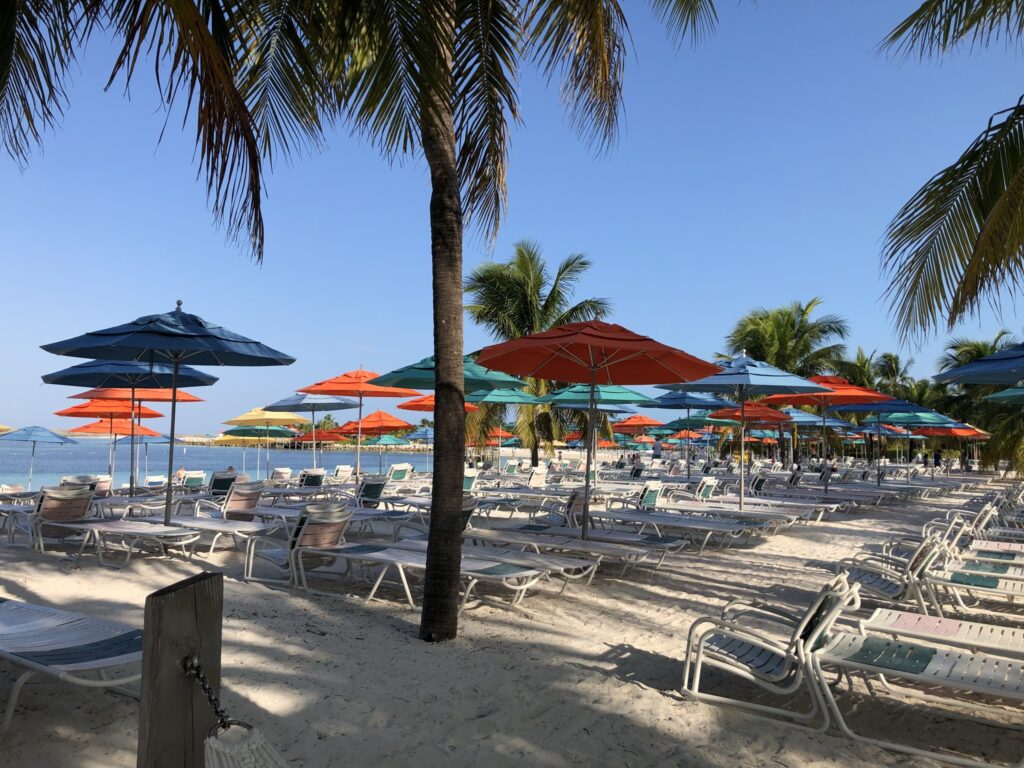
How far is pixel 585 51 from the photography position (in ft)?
17.0

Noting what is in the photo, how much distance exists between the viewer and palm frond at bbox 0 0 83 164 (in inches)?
137

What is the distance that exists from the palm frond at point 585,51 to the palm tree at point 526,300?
1759cm

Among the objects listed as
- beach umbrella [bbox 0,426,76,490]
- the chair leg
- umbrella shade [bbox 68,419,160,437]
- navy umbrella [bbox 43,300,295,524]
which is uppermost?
navy umbrella [bbox 43,300,295,524]

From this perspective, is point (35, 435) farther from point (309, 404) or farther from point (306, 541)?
point (306, 541)

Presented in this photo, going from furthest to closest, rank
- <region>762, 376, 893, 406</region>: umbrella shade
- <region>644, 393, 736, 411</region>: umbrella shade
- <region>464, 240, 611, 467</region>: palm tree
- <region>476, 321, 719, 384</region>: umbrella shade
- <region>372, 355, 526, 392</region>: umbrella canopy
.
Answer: <region>464, 240, 611, 467</region>: palm tree → <region>644, 393, 736, 411</region>: umbrella shade → <region>762, 376, 893, 406</region>: umbrella shade → <region>372, 355, 526, 392</region>: umbrella canopy → <region>476, 321, 719, 384</region>: umbrella shade

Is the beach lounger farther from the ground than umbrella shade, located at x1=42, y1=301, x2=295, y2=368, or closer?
closer

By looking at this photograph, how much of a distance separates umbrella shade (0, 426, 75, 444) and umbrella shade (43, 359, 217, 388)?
485cm

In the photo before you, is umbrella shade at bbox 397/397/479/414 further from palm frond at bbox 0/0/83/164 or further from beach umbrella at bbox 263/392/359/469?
palm frond at bbox 0/0/83/164

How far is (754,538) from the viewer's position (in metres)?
10.4

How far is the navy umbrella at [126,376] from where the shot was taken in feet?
34.8

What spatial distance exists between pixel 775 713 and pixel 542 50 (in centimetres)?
421

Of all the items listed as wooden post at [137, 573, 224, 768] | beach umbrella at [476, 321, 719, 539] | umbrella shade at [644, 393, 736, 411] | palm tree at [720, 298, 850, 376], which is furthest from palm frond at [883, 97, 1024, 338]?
palm tree at [720, 298, 850, 376]

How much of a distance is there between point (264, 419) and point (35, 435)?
4.61 meters

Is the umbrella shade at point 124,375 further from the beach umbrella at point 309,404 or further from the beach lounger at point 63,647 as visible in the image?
the beach lounger at point 63,647
